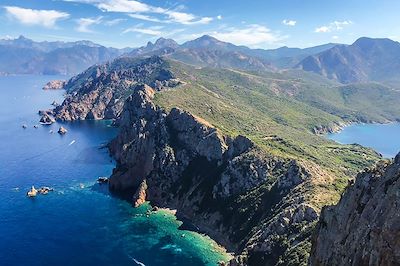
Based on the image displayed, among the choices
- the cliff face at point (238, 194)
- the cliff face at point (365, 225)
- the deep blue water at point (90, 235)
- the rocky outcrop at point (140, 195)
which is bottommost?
the deep blue water at point (90, 235)

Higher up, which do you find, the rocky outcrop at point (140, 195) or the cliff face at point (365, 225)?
the cliff face at point (365, 225)

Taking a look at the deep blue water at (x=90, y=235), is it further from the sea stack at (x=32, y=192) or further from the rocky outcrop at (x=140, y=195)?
the rocky outcrop at (x=140, y=195)

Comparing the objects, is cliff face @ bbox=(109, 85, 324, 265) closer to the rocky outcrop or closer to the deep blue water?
the rocky outcrop

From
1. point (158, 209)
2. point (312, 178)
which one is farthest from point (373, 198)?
point (158, 209)

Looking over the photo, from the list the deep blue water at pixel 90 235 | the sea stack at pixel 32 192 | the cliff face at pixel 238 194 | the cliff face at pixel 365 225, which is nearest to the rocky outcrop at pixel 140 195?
the cliff face at pixel 238 194

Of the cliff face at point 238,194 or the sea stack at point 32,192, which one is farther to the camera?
the sea stack at point 32,192
